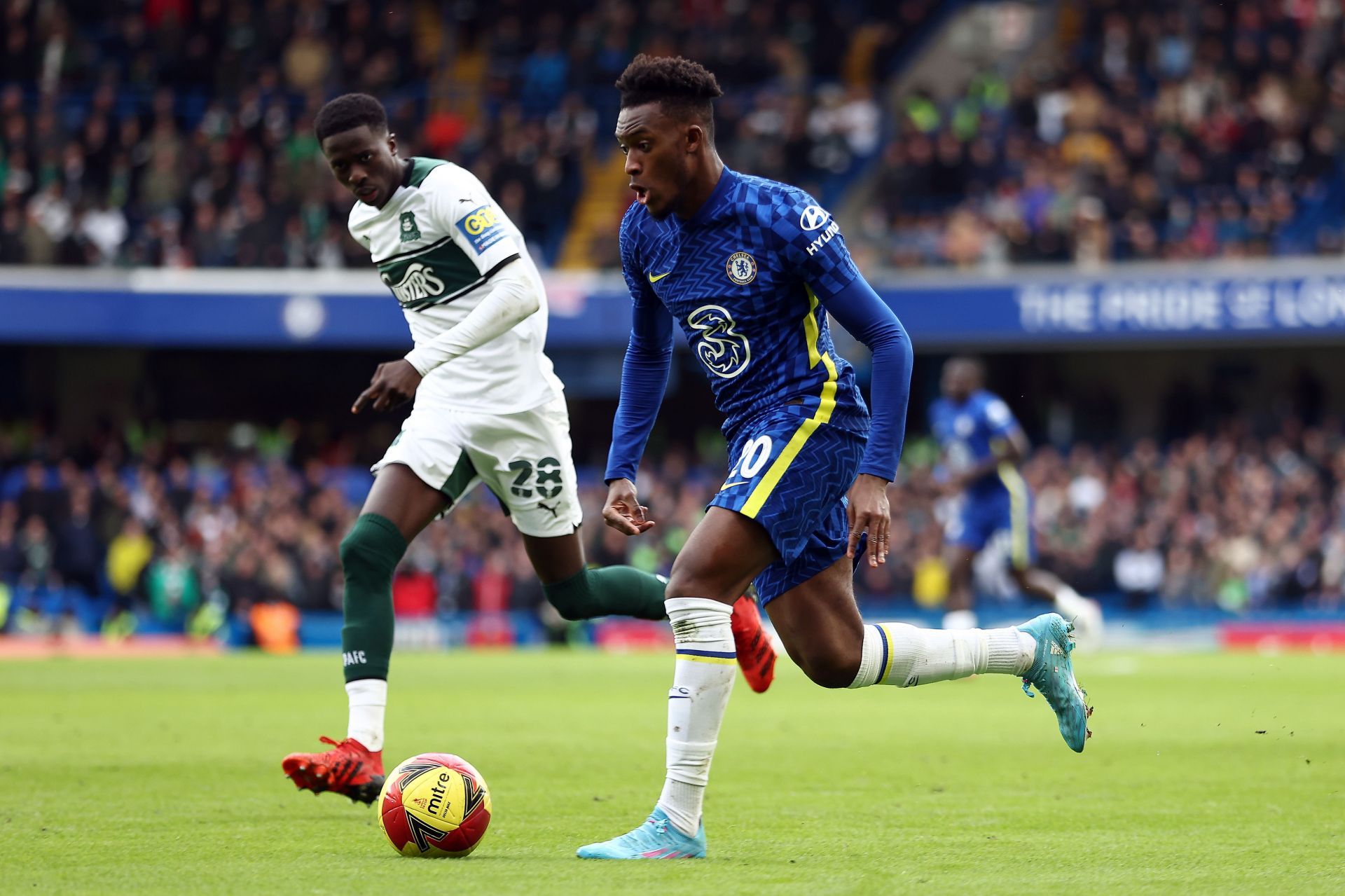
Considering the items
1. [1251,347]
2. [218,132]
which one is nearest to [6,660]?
[218,132]

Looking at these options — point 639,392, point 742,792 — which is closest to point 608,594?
point 742,792

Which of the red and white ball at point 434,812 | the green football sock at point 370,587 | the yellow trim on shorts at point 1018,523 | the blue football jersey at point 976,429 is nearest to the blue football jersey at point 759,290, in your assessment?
the red and white ball at point 434,812

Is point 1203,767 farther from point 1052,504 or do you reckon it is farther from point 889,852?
point 1052,504

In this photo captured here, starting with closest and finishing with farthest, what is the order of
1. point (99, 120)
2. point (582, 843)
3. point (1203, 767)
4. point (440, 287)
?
point (582, 843) < point (440, 287) < point (1203, 767) < point (99, 120)

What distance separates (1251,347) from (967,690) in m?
16.4

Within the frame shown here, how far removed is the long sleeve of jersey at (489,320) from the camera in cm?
696

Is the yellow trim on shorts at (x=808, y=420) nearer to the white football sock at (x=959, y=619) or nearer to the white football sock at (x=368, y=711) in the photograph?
the white football sock at (x=368, y=711)

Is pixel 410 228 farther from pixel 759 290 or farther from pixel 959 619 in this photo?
pixel 959 619

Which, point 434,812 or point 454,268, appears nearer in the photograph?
point 434,812

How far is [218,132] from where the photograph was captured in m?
27.4

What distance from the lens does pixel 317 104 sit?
2833 cm

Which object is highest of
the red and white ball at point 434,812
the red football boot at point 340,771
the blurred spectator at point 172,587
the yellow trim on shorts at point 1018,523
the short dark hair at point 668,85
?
the short dark hair at point 668,85

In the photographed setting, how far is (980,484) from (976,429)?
61 centimetres

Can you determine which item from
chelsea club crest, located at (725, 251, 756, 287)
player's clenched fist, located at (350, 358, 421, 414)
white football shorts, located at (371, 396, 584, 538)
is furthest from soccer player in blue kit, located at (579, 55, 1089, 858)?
white football shorts, located at (371, 396, 584, 538)
